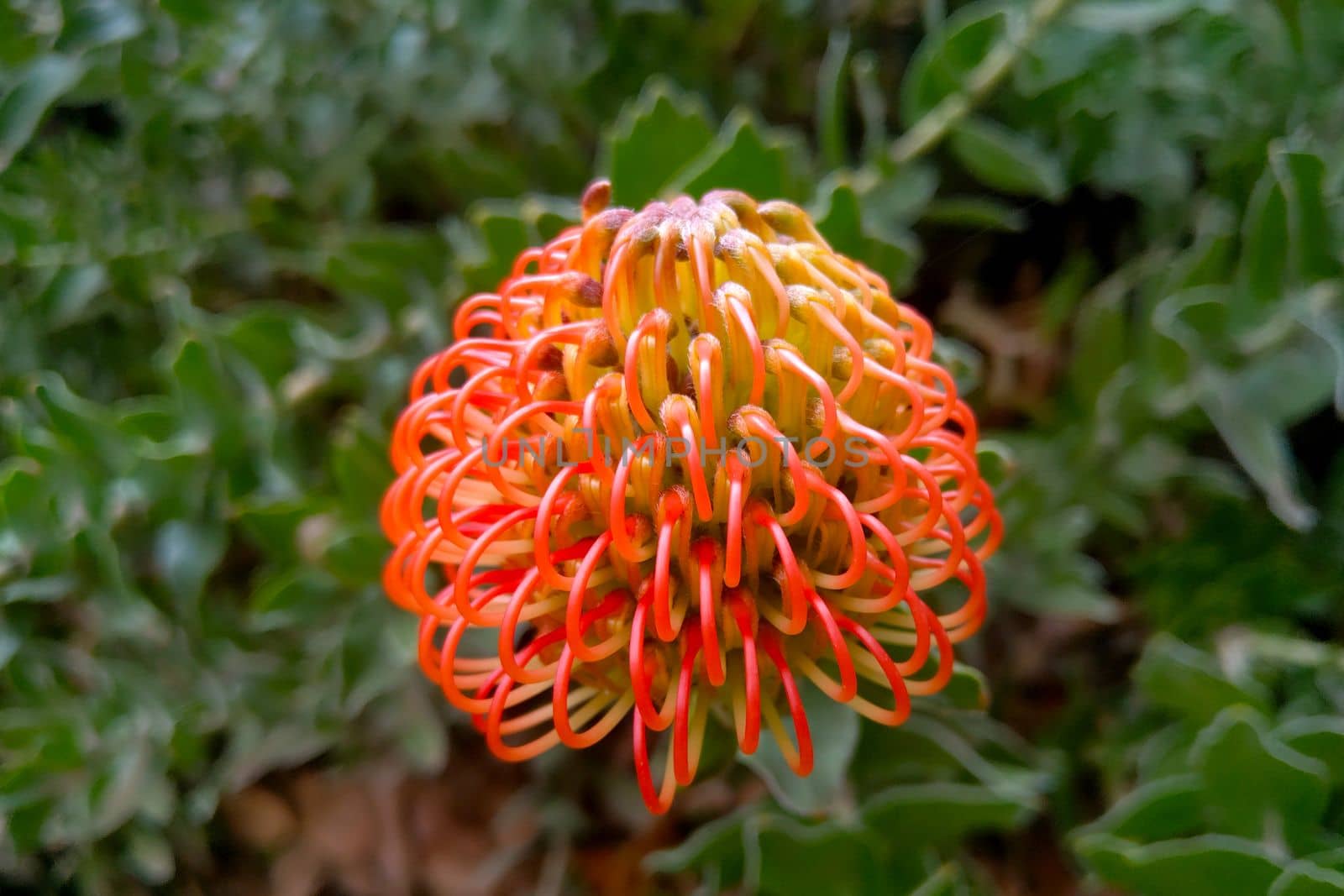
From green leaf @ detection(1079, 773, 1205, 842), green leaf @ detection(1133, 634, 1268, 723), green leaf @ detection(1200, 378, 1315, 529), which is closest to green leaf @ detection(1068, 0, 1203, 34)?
green leaf @ detection(1200, 378, 1315, 529)

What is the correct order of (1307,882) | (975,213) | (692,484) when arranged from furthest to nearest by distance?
1. (975,213)
2. (1307,882)
3. (692,484)

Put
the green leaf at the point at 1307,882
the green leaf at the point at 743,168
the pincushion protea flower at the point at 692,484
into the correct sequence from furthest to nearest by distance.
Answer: the green leaf at the point at 743,168
the green leaf at the point at 1307,882
the pincushion protea flower at the point at 692,484

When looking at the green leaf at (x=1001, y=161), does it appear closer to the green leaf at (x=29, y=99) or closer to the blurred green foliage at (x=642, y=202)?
the blurred green foliage at (x=642, y=202)

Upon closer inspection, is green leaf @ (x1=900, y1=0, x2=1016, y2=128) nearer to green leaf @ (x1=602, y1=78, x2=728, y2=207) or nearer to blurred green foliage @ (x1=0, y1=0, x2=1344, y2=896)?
blurred green foliage @ (x1=0, y1=0, x2=1344, y2=896)

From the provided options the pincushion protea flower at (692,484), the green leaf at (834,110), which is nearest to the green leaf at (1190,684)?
the pincushion protea flower at (692,484)

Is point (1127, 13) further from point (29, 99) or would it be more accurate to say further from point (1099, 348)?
point (29, 99)

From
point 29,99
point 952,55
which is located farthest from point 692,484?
point 29,99
